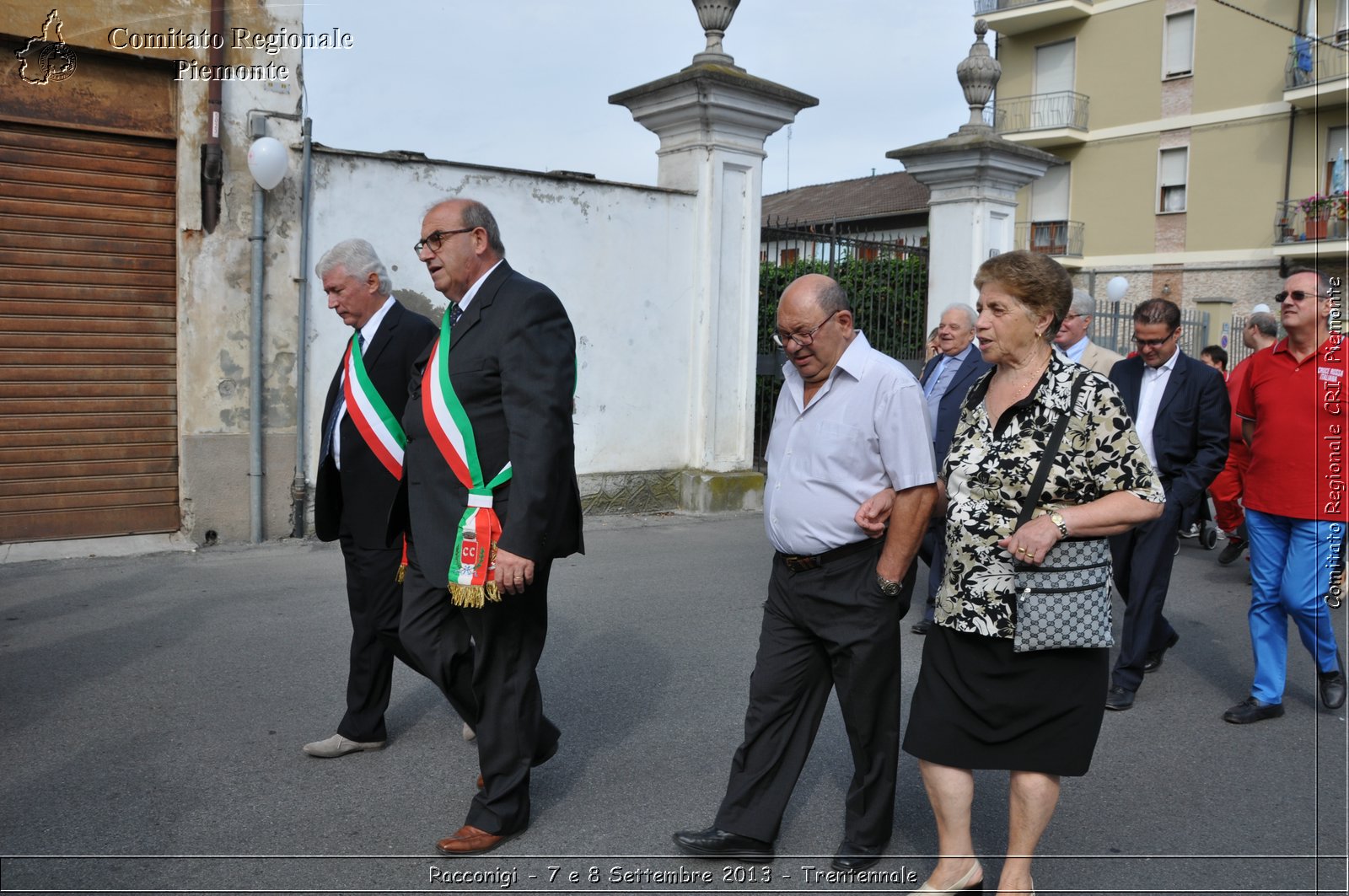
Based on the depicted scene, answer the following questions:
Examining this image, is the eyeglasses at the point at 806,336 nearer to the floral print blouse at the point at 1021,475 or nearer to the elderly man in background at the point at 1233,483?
the floral print blouse at the point at 1021,475

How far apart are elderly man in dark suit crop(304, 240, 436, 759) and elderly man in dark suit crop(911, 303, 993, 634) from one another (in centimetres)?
298

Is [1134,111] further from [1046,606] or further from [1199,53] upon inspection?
[1046,606]

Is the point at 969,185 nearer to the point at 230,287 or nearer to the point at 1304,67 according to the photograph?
the point at 230,287

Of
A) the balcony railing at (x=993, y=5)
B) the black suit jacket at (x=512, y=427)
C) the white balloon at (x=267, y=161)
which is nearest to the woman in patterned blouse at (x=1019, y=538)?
the black suit jacket at (x=512, y=427)

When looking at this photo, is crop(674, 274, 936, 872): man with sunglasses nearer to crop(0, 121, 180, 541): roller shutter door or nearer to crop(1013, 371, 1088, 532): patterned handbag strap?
crop(1013, 371, 1088, 532): patterned handbag strap

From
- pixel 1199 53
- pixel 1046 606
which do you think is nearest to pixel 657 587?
pixel 1046 606

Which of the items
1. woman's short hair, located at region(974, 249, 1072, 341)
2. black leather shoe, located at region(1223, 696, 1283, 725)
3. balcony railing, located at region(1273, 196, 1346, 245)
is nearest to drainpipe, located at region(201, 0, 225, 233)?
woman's short hair, located at region(974, 249, 1072, 341)

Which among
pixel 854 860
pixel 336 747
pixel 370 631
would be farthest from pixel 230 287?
pixel 854 860

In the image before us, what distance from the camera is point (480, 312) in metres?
3.56

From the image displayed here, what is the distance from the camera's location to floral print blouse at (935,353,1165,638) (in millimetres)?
2947

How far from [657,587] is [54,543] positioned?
13.7ft

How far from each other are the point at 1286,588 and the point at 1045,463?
286cm

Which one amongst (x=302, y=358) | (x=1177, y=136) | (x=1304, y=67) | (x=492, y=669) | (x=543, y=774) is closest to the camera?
(x=492, y=669)

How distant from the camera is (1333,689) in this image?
5203 mm
